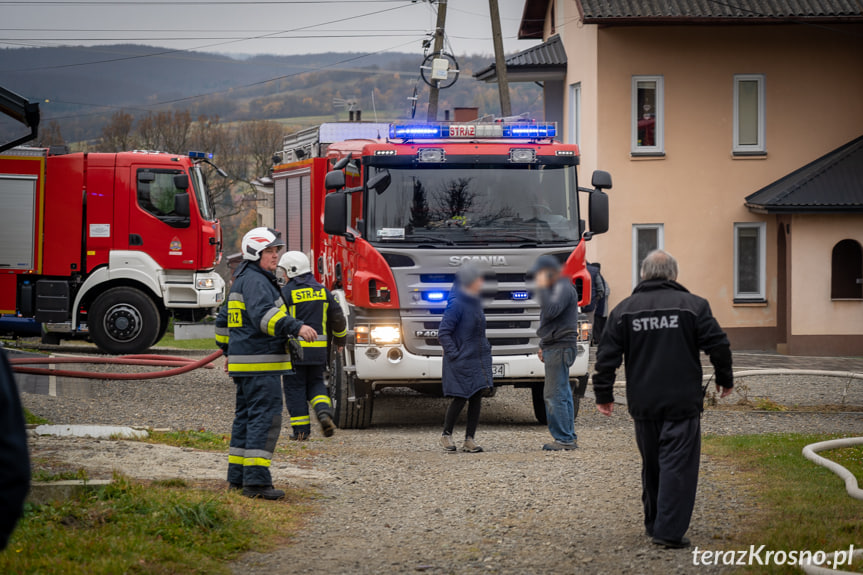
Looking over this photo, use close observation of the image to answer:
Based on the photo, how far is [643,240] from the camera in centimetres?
2388

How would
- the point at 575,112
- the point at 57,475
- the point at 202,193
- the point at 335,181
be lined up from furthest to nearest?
the point at 575,112 < the point at 202,193 < the point at 335,181 < the point at 57,475

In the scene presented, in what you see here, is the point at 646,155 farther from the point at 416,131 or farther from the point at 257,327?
the point at 257,327

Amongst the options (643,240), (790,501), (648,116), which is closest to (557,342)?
(790,501)

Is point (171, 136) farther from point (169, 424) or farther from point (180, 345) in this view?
point (169, 424)

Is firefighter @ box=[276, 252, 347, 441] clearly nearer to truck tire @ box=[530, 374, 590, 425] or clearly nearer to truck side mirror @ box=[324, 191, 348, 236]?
truck side mirror @ box=[324, 191, 348, 236]

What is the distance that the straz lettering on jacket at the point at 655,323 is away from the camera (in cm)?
635

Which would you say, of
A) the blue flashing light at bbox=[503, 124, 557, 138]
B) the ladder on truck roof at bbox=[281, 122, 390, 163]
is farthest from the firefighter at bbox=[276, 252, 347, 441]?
the ladder on truck roof at bbox=[281, 122, 390, 163]

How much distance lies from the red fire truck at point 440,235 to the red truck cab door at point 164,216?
772 cm

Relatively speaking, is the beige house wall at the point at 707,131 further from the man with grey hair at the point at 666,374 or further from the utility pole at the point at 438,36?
the man with grey hair at the point at 666,374

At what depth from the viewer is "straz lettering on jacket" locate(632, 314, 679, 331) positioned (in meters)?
6.35

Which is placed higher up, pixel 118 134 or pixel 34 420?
pixel 118 134

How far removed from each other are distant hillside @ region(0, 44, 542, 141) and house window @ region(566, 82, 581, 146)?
38151 millimetres

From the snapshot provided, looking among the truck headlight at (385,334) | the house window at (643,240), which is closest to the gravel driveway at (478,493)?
the truck headlight at (385,334)

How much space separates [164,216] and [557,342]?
1061 centimetres
